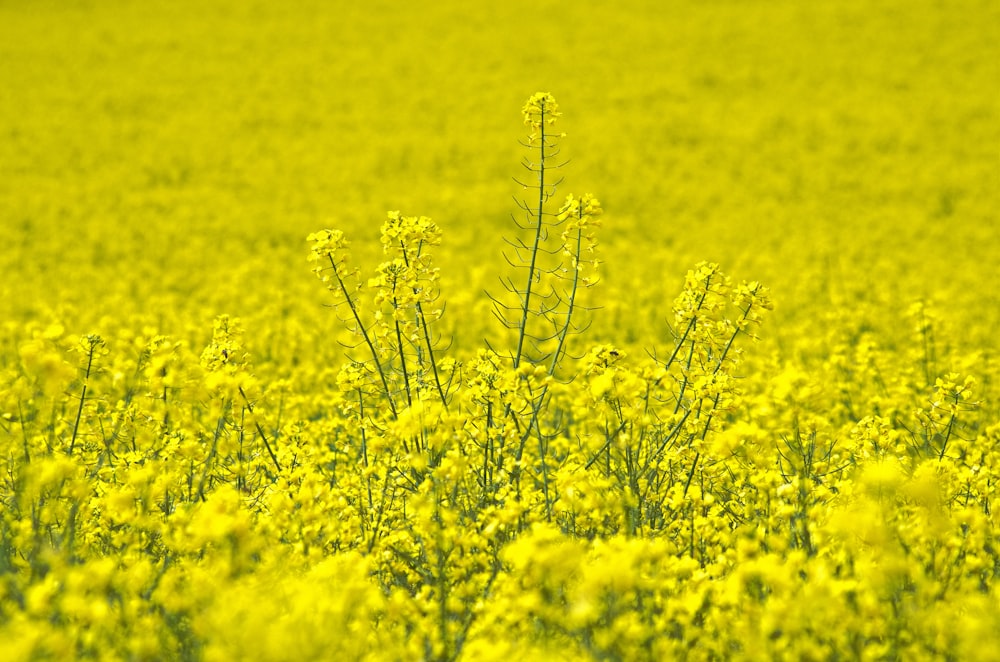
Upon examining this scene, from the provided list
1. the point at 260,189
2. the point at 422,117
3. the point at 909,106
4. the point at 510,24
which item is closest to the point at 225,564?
the point at 260,189

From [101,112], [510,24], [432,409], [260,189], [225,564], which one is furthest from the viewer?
[510,24]

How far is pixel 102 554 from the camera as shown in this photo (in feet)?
9.89

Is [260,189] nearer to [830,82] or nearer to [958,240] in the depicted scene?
[958,240]

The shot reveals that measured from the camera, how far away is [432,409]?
286 cm

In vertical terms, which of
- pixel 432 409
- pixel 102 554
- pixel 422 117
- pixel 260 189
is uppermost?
pixel 422 117

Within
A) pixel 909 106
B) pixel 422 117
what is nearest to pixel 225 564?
pixel 422 117

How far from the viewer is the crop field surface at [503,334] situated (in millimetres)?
2312

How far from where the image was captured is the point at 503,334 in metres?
7.05

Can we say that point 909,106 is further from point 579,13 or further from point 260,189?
point 260,189

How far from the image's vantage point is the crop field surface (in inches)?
91.0

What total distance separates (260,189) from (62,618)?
1141 cm

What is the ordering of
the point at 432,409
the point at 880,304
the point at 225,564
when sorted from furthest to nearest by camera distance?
1. the point at 880,304
2. the point at 432,409
3. the point at 225,564

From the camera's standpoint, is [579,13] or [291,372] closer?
[291,372]

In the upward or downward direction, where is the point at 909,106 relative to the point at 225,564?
upward
